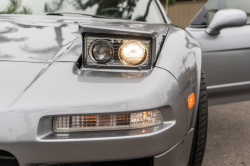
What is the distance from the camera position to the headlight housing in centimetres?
135

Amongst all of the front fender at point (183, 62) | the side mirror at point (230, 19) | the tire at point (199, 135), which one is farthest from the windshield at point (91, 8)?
the tire at point (199, 135)

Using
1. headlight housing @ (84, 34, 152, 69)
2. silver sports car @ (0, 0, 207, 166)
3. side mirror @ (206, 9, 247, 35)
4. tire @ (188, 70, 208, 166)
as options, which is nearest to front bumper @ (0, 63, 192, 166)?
silver sports car @ (0, 0, 207, 166)

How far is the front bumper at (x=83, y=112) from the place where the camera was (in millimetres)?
1119

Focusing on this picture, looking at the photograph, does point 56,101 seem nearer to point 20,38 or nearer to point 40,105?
point 40,105

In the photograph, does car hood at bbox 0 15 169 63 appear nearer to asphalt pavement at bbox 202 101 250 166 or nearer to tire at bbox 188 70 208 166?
tire at bbox 188 70 208 166

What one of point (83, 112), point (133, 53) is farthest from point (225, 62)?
point (83, 112)

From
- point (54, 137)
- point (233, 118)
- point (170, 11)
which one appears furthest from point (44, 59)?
point (170, 11)

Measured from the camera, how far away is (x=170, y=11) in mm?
11781

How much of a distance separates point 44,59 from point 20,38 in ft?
0.91

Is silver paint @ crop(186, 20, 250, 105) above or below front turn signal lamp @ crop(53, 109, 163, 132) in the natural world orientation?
below

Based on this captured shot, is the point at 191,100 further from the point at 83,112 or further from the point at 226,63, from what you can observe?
the point at 226,63

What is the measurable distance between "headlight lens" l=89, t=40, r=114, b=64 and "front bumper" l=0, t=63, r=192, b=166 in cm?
14

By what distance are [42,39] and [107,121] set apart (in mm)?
617

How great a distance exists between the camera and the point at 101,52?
137 centimetres
